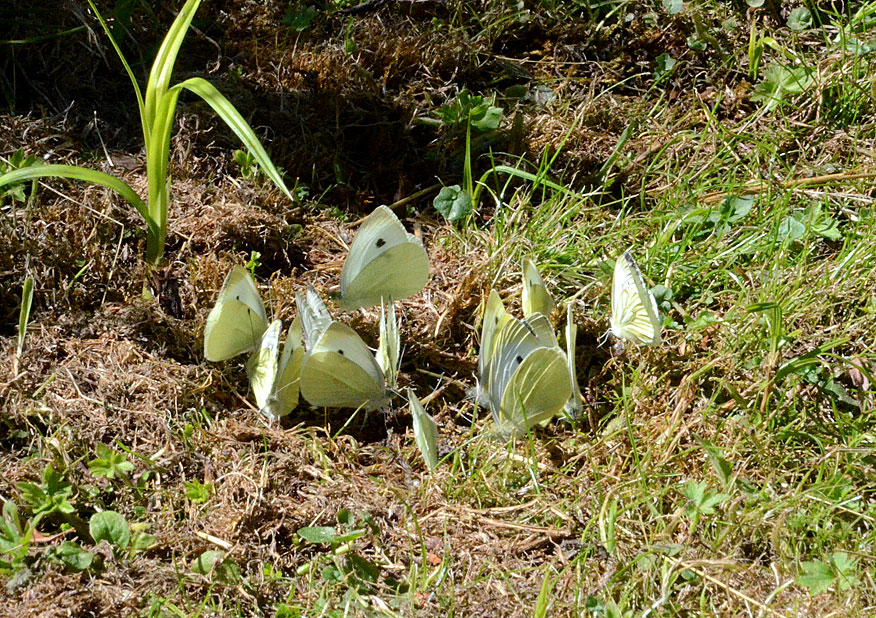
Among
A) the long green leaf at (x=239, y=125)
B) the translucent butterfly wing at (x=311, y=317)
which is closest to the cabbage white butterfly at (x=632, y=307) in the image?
the translucent butterfly wing at (x=311, y=317)

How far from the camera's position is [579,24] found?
3.77 metres

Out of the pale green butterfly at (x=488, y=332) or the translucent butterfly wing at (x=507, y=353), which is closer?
the translucent butterfly wing at (x=507, y=353)

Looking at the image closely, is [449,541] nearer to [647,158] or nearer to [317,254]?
[317,254]

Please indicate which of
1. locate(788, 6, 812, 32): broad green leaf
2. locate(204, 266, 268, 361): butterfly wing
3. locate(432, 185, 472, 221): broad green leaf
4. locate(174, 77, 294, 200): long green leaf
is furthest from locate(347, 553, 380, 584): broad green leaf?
locate(788, 6, 812, 32): broad green leaf

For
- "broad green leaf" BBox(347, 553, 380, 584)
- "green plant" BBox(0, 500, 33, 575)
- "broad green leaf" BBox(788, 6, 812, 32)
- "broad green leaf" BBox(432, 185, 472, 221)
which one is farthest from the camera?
"broad green leaf" BBox(788, 6, 812, 32)

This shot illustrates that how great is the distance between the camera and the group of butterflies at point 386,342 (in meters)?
2.27

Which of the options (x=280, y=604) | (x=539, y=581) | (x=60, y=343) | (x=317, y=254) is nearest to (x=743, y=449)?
(x=539, y=581)

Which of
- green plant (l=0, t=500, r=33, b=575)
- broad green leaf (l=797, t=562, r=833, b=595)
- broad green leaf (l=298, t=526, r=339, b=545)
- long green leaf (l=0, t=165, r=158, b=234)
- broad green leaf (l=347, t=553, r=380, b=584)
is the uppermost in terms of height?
long green leaf (l=0, t=165, r=158, b=234)

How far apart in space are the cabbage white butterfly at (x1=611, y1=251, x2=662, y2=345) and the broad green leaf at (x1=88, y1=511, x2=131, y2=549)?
1511 mm

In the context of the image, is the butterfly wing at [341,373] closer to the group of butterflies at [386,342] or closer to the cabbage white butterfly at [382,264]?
the group of butterflies at [386,342]

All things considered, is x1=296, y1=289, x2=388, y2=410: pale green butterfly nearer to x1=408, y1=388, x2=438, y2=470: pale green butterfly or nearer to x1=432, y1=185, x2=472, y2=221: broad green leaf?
x1=408, y1=388, x2=438, y2=470: pale green butterfly

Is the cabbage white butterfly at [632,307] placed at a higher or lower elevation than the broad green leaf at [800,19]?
lower

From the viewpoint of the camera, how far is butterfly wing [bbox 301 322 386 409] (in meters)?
2.22

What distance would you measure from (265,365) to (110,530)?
0.61 metres
